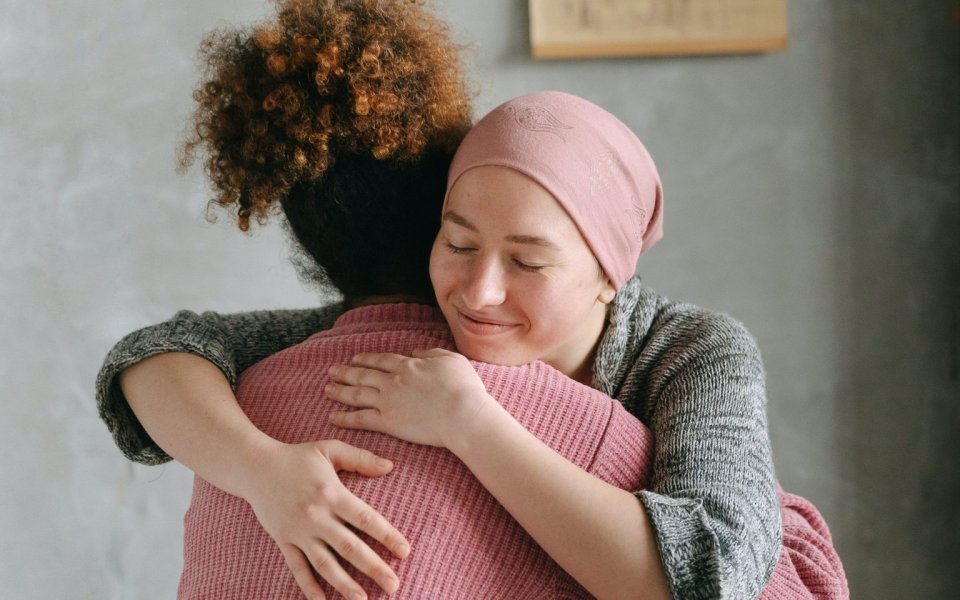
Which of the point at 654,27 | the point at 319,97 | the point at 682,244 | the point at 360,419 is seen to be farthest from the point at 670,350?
the point at 654,27

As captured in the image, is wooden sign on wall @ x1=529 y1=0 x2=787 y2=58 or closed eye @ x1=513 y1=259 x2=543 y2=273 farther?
wooden sign on wall @ x1=529 y1=0 x2=787 y2=58

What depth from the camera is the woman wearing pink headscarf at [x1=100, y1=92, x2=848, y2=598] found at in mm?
1012

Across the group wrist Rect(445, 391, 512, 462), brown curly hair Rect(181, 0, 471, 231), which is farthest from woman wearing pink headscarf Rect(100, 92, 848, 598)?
brown curly hair Rect(181, 0, 471, 231)

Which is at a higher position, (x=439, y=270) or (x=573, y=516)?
(x=439, y=270)

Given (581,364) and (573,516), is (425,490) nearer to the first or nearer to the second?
(573,516)

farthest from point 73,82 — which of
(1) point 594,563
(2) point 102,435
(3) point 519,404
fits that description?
(1) point 594,563

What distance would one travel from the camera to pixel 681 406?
120 centimetres

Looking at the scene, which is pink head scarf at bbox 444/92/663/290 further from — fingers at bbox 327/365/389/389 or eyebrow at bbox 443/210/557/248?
fingers at bbox 327/365/389/389

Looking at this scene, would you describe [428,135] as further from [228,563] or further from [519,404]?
[228,563]

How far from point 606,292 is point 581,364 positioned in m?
0.13

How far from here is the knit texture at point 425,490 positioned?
3.37ft

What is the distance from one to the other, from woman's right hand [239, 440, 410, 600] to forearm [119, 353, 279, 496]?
0.04 m

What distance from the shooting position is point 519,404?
110 cm

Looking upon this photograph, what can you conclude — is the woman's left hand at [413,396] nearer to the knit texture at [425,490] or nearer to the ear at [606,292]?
the knit texture at [425,490]
